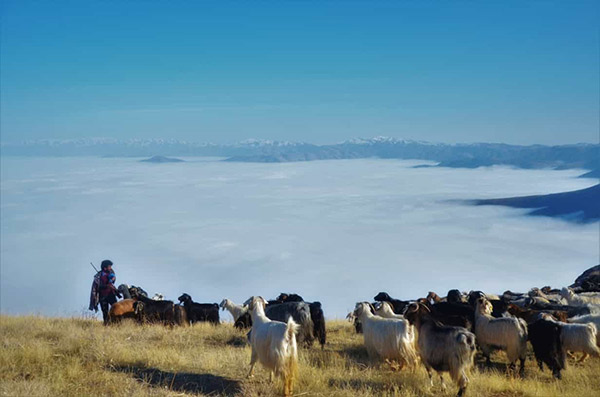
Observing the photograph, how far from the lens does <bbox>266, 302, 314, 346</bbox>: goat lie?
9.98 metres

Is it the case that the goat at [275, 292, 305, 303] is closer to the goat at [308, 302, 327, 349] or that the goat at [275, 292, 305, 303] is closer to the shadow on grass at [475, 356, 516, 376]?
the goat at [308, 302, 327, 349]

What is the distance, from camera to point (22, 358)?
846cm

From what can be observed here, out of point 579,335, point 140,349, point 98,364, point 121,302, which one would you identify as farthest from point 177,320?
point 579,335

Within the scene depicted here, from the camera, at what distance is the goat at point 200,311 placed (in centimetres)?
1402

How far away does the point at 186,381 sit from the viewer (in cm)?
782

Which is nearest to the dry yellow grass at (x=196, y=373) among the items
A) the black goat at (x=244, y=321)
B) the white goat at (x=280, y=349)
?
the white goat at (x=280, y=349)

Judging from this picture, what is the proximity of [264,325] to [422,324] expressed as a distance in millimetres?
2298

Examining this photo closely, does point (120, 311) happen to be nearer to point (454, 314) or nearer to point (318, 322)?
point (318, 322)

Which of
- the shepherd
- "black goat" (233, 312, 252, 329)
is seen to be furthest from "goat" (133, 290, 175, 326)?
"black goat" (233, 312, 252, 329)

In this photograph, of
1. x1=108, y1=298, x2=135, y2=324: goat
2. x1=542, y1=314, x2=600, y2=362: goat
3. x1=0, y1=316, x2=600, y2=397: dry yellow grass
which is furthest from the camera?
x1=108, y1=298, x2=135, y2=324: goat

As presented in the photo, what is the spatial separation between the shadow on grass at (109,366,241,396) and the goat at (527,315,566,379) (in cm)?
476

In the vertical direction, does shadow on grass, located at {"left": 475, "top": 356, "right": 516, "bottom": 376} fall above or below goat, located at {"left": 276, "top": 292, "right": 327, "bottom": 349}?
below

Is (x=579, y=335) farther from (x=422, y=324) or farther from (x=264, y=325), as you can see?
(x=264, y=325)

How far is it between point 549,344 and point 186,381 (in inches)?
222
